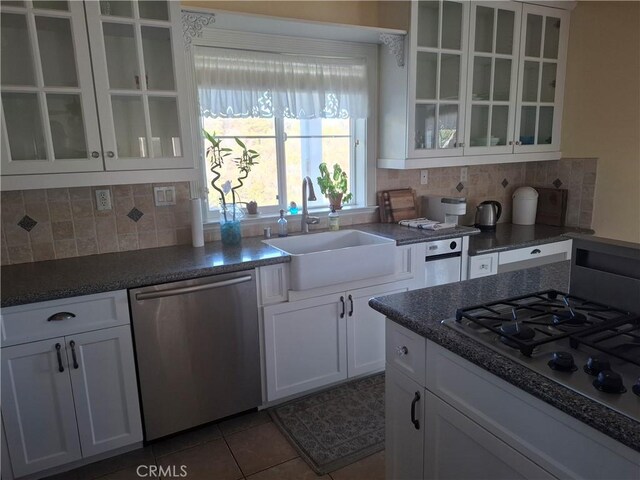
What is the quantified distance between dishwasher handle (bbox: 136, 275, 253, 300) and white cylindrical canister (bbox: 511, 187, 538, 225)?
2.47 m

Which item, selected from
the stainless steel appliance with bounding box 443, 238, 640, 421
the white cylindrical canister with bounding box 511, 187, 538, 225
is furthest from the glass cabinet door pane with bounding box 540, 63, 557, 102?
the stainless steel appliance with bounding box 443, 238, 640, 421

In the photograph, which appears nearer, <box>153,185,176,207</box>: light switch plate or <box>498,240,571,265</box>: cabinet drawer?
<box>153,185,176,207</box>: light switch plate

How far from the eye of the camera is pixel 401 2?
273 cm

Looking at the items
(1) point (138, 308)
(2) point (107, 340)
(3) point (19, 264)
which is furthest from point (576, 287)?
(3) point (19, 264)

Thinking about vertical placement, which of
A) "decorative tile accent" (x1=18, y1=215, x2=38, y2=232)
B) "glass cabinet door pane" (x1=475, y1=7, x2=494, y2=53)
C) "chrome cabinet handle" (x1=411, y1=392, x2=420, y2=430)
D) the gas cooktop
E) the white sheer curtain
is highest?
"glass cabinet door pane" (x1=475, y1=7, x2=494, y2=53)

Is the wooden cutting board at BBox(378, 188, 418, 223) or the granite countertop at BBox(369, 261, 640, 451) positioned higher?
the wooden cutting board at BBox(378, 188, 418, 223)

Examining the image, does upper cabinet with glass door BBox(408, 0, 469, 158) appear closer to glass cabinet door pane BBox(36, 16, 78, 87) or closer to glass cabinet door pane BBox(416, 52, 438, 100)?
glass cabinet door pane BBox(416, 52, 438, 100)

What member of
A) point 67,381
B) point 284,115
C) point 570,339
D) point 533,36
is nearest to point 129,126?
point 284,115

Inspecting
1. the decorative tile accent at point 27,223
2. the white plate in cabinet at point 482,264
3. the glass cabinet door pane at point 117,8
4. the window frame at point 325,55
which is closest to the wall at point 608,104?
the white plate in cabinet at point 482,264

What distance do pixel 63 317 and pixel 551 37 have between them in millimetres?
3626

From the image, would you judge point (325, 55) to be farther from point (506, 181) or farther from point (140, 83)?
point (506, 181)

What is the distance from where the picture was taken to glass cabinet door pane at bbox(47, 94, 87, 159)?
78.4 inches

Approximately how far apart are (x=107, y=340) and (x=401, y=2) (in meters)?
2.55

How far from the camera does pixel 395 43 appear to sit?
2742 millimetres
